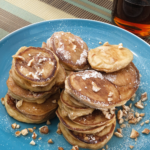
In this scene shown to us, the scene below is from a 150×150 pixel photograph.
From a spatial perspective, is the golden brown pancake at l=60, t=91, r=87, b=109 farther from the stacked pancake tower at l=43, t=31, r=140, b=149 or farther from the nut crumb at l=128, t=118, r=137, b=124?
the nut crumb at l=128, t=118, r=137, b=124

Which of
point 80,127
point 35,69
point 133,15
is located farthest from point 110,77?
point 133,15

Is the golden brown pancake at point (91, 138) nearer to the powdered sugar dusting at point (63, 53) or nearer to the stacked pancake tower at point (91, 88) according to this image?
the stacked pancake tower at point (91, 88)

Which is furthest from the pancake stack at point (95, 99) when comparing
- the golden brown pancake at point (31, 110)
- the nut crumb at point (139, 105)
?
the nut crumb at point (139, 105)

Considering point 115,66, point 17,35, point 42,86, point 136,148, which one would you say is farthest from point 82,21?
point 136,148

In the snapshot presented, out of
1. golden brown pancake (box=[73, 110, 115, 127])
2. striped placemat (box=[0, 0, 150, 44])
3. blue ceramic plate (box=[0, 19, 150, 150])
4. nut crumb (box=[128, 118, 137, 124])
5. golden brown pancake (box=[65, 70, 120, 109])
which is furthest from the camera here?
striped placemat (box=[0, 0, 150, 44])

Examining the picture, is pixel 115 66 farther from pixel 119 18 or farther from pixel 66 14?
pixel 66 14

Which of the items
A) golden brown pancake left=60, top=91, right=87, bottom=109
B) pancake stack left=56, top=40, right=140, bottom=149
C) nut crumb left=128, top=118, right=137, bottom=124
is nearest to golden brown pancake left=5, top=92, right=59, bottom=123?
pancake stack left=56, top=40, right=140, bottom=149

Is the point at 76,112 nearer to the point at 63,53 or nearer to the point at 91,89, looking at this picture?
the point at 91,89
